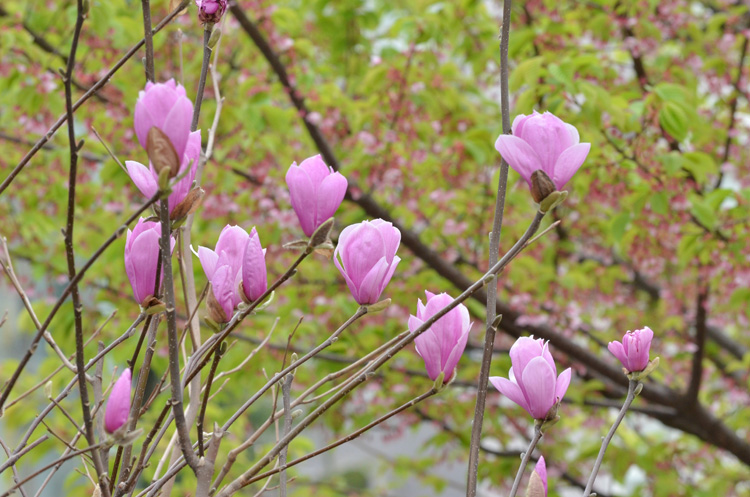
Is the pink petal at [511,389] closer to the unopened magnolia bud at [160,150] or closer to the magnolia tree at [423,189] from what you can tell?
the unopened magnolia bud at [160,150]

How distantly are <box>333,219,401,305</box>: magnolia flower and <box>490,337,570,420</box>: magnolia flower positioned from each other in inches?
4.6

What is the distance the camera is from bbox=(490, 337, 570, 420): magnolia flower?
533 mm

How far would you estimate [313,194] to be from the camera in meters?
0.50

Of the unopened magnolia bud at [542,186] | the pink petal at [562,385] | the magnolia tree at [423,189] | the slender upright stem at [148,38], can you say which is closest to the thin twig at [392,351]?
the unopened magnolia bud at [542,186]

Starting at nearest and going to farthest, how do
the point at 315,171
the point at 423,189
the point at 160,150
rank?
the point at 160,150 < the point at 315,171 < the point at 423,189

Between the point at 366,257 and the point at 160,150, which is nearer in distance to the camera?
the point at 160,150

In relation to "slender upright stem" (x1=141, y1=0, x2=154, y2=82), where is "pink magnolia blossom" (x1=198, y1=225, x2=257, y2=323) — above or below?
below

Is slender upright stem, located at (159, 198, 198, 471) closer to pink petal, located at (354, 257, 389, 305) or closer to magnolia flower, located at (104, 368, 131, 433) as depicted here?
magnolia flower, located at (104, 368, 131, 433)

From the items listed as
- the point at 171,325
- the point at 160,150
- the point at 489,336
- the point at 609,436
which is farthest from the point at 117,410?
the point at 609,436

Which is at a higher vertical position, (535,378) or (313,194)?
(313,194)

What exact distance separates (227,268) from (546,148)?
258mm

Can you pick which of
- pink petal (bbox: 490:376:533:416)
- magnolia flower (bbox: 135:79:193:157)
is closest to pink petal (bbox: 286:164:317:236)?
magnolia flower (bbox: 135:79:193:157)

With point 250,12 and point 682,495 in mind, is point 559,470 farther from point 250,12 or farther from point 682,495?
point 250,12

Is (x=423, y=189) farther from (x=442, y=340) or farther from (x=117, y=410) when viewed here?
(x=117, y=410)
